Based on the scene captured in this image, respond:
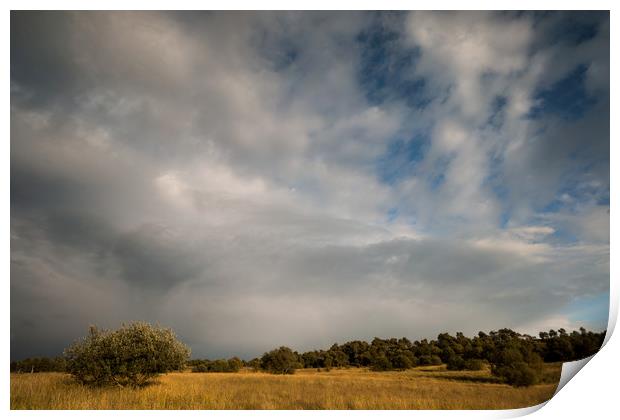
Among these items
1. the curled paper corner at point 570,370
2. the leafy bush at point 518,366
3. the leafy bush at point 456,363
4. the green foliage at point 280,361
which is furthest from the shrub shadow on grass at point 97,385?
the leafy bush at point 456,363

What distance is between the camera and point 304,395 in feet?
36.2

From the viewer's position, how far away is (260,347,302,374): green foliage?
24.6 metres

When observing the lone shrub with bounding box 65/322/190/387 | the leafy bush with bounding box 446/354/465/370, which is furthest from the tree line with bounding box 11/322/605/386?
the leafy bush with bounding box 446/354/465/370

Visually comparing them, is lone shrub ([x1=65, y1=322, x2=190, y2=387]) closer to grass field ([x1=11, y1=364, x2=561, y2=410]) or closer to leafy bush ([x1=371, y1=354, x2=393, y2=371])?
grass field ([x1=11, y1=364, x2=561, y2=410])

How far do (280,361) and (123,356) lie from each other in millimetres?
14736

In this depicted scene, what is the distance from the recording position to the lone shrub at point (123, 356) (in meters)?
11.2

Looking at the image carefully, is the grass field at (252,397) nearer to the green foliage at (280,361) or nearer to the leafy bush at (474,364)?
the leafy bush at (474,364)

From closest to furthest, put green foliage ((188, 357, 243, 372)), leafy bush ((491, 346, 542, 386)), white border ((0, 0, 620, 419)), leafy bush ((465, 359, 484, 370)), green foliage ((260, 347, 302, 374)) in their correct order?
white border ((0, 0, 620, 419)), leafy bush ((491, 346, 542, 386)), leafy bush ((465, 359, 484, 370)), green foliage ((260, 347, 302, 374)), green foliage ((188, 357, 243, 372))

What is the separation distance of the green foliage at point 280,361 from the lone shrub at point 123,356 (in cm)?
1329

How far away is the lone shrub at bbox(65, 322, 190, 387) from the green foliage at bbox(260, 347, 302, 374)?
13.3 metres

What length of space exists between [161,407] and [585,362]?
11084mm
